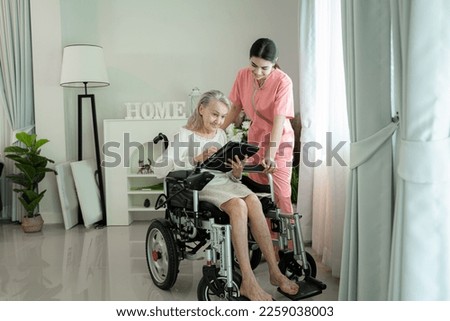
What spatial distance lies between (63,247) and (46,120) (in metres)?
1.48

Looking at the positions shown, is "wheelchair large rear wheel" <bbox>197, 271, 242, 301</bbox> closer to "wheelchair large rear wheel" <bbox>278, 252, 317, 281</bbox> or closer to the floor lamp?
"wheelchair large rear wheel" <bbox>278, 252, 317, 281</bbox>

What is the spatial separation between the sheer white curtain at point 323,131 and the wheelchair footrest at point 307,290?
44cm

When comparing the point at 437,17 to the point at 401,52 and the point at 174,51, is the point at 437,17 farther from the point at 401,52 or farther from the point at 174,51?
the point at 174,51

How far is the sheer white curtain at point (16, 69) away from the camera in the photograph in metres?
4.26

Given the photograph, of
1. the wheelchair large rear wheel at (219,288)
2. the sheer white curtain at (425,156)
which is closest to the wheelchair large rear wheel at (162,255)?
the wheelchair large rear wheel at (219,288)

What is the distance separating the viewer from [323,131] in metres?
3.02

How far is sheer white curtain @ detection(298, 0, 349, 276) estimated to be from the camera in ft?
8.65

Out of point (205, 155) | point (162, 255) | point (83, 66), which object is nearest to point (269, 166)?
point (205, 155)

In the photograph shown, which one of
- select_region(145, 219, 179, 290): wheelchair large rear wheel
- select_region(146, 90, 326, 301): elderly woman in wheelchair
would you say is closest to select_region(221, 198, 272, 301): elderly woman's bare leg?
select_region(146, 90, 326, 301): elderly woman in wheelchair

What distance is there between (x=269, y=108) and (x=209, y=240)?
875 millimetres

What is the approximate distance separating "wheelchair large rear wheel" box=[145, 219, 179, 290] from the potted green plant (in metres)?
1.94

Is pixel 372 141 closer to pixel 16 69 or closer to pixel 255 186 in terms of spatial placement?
pixel 255 186

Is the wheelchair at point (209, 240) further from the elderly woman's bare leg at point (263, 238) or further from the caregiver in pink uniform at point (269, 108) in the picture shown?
the caregiver in pink uniform at point (269, 108)
